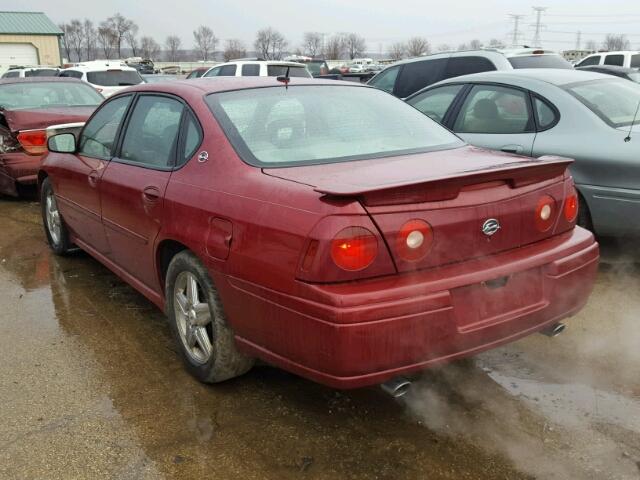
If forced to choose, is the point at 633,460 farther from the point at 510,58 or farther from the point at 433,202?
the point at 510,58

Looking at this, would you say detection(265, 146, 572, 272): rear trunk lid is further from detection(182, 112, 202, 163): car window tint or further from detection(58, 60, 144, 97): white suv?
detection(58, 60, 144, 97): white suv

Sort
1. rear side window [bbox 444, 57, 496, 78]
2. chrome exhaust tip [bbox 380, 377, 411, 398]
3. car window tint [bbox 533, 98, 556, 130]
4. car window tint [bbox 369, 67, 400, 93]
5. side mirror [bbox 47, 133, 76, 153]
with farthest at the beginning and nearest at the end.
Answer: car window tint [bbox 369, 67, 400, 93], rear side window [bbox 444, 57, 496, 78], car window tint [bbox 533, 98, 556, 130], side mirror [bbox 47, 133, 76, 153], chrome exhaust tip [bbox 380, 377, 411, 398]

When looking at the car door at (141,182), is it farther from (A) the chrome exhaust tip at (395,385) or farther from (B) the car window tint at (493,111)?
(B) the car window tint at (493,111)

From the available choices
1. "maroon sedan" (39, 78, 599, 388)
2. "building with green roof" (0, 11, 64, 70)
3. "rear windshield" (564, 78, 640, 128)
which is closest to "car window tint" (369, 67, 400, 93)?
"rear windshield" (564, 78, 640, 128)

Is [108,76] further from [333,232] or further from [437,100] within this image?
[333,232]

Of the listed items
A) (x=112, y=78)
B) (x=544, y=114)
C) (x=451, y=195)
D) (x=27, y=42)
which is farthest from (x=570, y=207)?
(x=27, y=42)

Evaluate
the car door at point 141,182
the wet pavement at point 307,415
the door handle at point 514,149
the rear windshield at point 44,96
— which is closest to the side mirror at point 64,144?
the car door at point 141,182

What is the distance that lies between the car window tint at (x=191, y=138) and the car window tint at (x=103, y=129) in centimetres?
101

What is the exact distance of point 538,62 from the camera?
29.8 feet

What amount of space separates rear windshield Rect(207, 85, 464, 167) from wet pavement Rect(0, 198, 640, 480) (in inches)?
47.2

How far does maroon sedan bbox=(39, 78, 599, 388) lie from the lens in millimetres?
2346

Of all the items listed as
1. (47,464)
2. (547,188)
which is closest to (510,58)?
(547,188)

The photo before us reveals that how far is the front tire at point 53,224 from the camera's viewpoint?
525 centimetres

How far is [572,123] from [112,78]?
13717 millimetres
